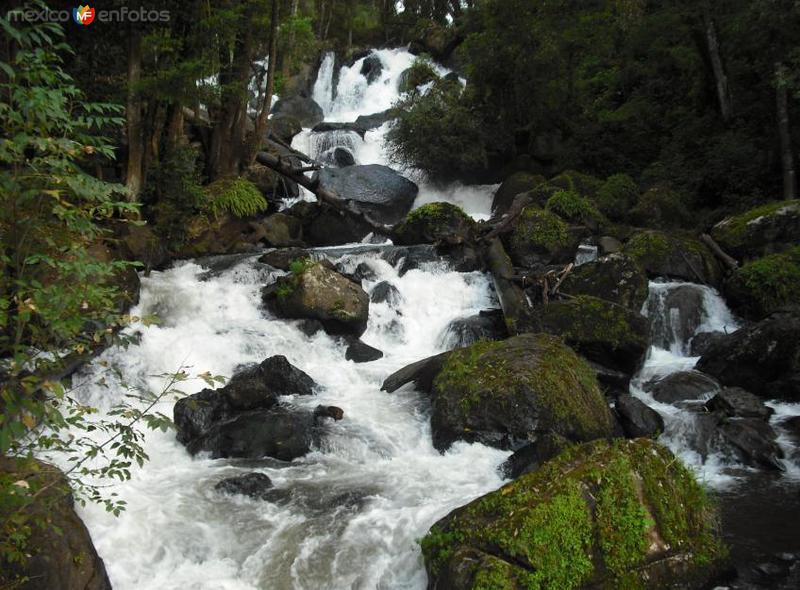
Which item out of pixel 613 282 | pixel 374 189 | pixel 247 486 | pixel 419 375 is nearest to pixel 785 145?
pixel 613 282

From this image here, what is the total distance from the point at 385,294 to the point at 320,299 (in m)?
1.72

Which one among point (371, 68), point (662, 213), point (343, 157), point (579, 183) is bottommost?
point (343, 157)

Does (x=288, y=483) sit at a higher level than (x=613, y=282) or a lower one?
lower

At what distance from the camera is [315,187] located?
16094mm

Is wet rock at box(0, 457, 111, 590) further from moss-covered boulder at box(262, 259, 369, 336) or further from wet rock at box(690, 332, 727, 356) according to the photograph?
wet rock at box(690, 332, 727, 356)

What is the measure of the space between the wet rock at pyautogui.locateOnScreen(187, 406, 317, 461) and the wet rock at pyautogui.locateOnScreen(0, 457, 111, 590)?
Result: 7.76 feet

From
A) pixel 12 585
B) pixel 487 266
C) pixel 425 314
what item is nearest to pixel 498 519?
pixel 12 585

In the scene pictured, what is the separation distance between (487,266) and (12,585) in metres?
10.7

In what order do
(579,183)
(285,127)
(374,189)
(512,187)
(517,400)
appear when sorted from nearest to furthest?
(517,400) < (579,183) < (374,189) < (512,187) < (285,127)

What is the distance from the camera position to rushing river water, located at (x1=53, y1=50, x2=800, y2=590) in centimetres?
505

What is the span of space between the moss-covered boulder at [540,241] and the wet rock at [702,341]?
395cm

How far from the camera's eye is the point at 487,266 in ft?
43.5

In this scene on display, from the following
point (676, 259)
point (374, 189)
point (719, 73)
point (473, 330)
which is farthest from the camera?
point (374, 189)

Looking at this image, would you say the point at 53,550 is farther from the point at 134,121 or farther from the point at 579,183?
the point at 579,183
